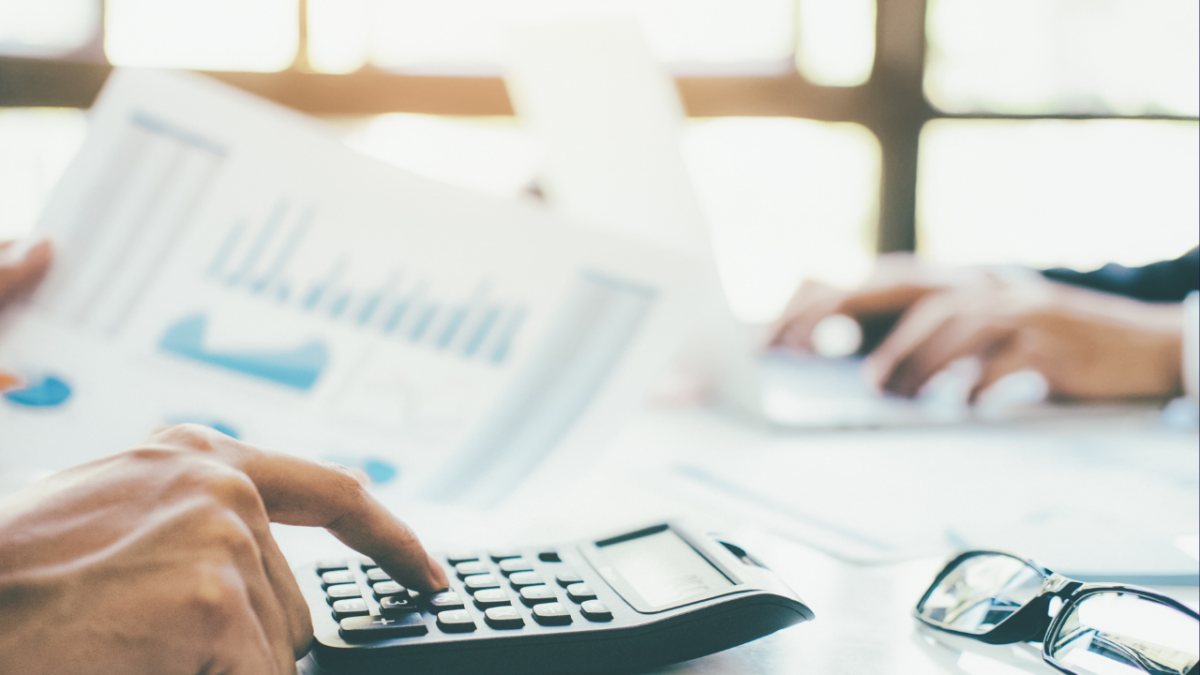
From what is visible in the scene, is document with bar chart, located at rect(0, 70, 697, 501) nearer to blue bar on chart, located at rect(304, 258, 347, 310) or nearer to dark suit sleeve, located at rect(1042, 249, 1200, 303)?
blue bar on chart, located at rect(304, 258, 347, 310)

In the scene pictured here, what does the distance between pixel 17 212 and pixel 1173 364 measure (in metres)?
1.64

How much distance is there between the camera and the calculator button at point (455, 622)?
26cm

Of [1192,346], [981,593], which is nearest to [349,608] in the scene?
[981,593]

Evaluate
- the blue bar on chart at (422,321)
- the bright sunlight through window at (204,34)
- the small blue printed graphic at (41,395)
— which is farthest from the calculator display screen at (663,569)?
the bright sunlight through window at (204,34)

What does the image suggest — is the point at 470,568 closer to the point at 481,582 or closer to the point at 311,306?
the point at 481,582

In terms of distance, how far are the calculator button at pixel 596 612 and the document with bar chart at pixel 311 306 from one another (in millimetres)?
174

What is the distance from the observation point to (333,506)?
0.27 m

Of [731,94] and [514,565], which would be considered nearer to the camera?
[514,565]

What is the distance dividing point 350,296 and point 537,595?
27cm

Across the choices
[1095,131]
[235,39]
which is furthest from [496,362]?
[1095,131]

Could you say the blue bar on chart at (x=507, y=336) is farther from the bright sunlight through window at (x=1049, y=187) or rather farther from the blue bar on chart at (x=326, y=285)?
the bright sunlight through window at (x=1049, y=187)

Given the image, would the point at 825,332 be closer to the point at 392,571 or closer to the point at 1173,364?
the point at 1173,364

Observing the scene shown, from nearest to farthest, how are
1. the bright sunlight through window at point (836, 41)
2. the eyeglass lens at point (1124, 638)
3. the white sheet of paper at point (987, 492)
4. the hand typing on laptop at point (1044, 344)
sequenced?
the eyeglass lens at point (1124, 638) → the white sheet of paper at point (987, 492) → the hand typing on laptop at point (1044, 344) → the bright sunlight through window at point (836, 41)

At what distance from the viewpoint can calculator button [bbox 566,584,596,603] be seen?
0.28m
